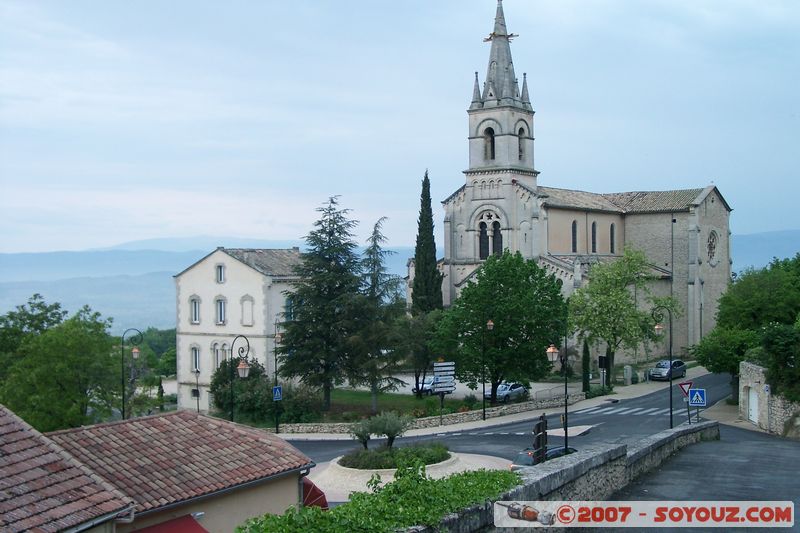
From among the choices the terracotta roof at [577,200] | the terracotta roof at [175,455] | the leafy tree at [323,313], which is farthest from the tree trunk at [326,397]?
the terracotta roof at [175,455]

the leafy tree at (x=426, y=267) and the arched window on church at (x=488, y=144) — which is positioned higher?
the arched window on church at (x=488, y=144)

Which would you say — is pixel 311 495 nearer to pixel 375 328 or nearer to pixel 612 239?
pixel 375 328

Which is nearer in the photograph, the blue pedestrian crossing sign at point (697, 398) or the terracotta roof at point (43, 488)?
the terracotta roof at point (43, 488)

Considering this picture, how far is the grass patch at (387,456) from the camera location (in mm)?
29609

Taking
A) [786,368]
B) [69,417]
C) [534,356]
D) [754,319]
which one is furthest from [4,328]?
[754,319]

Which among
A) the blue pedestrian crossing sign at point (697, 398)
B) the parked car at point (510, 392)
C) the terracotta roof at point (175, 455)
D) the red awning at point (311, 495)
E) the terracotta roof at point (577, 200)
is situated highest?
the terracotta roof at point (577, 200)

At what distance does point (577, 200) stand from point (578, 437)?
35.9 m

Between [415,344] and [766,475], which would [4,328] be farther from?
[766,475]

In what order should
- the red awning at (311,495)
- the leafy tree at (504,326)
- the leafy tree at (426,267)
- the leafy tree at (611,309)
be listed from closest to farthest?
the red awning at (311,495) < the leafy tree at (504,326) < the leafy tree at (611,309) < the leafy tree at (426,267)

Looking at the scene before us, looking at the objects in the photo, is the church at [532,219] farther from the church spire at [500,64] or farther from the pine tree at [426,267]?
the pine tree at [426,267]

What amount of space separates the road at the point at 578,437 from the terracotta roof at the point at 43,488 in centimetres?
2243

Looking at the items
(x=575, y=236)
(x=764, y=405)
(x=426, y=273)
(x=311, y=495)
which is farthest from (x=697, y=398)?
(x=575, y=236)

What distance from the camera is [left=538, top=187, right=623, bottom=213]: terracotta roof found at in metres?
66.4

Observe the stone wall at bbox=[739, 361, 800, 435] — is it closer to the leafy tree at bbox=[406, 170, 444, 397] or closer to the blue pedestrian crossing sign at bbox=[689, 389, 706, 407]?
the blue pedestrian crossing sign at bbox=[689, 389, 706, 407]
